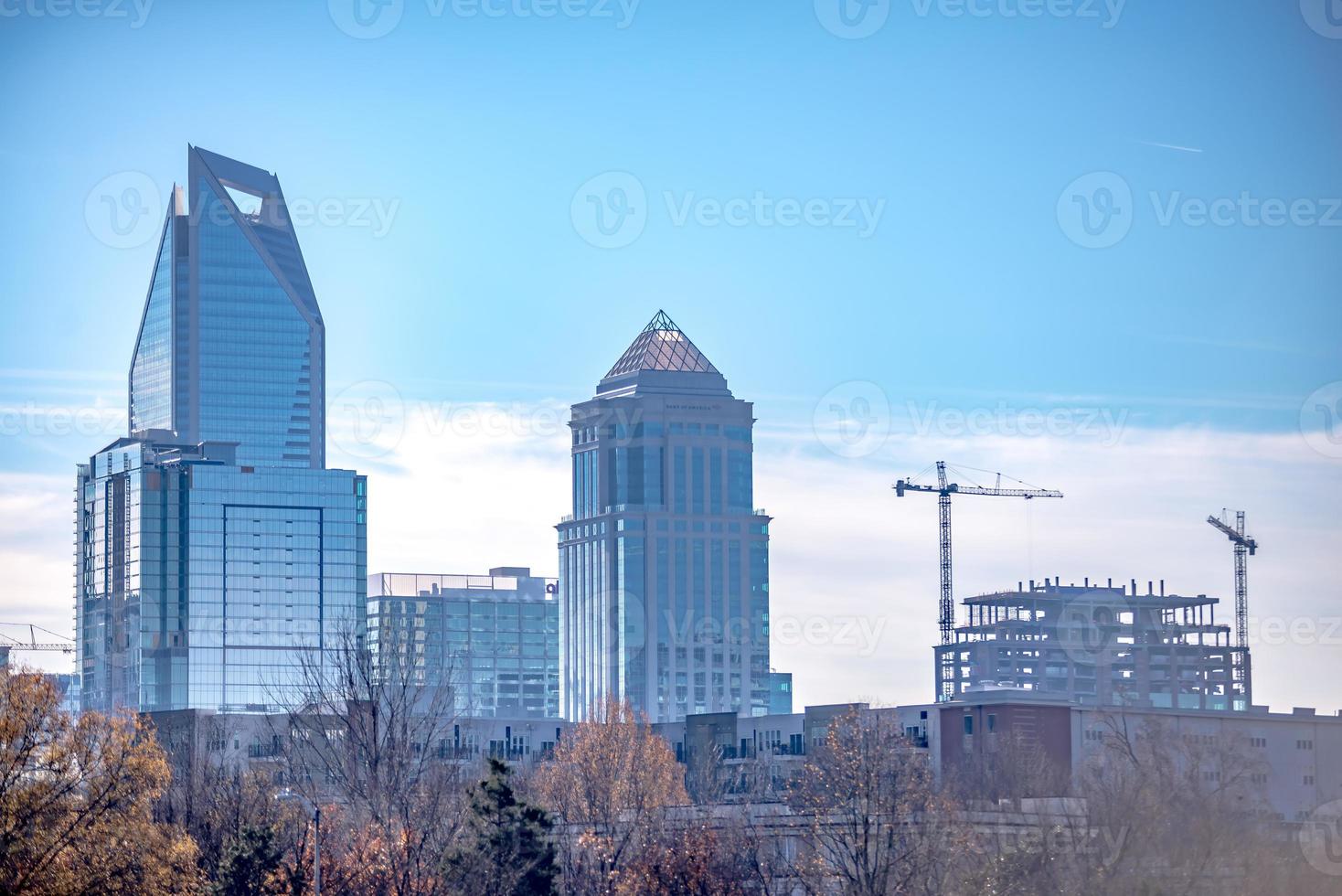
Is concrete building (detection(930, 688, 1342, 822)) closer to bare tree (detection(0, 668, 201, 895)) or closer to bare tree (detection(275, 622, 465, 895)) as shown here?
bare tree (detection(275, 622, 465, 895))

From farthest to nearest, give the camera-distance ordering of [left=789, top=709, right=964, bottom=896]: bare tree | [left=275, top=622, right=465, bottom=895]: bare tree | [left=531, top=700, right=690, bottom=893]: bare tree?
1. [left=531, top=700, right=690, bottom=893]: bare tree
2. [left=789, top=709, right=964, bottom=896]: bare tree
3. [left=275, top=622, right=465, bottom=895]: bare tree

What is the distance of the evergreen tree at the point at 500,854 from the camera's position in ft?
217

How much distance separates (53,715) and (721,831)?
27929 mm

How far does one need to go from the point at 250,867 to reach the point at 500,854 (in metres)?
8.47

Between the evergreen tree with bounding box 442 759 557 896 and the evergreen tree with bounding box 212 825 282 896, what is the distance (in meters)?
6.20

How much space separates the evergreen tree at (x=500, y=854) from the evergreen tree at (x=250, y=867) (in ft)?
20.4

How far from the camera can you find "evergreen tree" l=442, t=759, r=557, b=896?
66.2 metres

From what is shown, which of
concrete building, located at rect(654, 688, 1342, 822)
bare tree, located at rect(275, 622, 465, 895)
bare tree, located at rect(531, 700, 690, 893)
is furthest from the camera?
concrete building, located at rect(654, 688, 1342, 822)

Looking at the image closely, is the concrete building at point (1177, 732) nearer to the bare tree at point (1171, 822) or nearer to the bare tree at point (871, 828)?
the bare tree at point (1171, 822)

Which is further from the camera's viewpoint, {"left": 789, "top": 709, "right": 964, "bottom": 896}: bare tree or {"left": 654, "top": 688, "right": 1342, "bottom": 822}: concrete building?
{"left": 654, "top": 688, "right": 1342, "bottom": 822}: concrete building

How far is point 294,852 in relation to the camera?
75.4 m

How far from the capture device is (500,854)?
66562mm

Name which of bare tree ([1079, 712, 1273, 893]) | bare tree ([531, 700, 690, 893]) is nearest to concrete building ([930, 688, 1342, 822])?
bare tree ([1079, 712, 1273, 893])

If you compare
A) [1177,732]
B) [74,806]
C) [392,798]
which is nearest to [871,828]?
[392,798]
